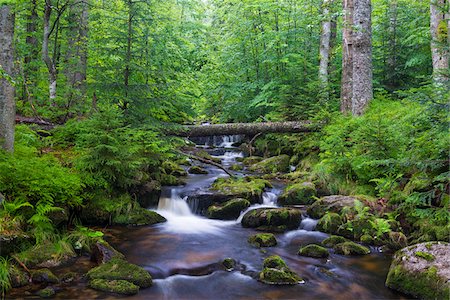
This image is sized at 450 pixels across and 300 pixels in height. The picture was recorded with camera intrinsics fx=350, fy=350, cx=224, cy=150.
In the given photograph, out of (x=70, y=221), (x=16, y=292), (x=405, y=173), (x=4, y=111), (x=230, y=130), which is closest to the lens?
(x=16, y=292)

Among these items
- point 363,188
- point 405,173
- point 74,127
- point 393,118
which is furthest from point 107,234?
point 393,118

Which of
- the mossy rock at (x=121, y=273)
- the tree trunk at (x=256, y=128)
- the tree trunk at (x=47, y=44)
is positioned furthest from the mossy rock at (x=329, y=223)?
the tree trunk at (x=47, y=44)

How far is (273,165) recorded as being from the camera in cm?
1366

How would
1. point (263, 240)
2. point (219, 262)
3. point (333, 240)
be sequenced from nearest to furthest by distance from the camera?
point (219, 262)
point (333, 240)
point (263, 240)

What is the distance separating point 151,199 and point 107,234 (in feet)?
7.53

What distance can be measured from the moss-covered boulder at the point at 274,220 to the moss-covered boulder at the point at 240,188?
133 cm

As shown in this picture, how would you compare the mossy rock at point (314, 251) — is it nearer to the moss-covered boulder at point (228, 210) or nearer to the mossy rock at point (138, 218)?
the moss-covered boulder at point (228, 210)

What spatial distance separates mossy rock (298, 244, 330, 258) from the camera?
657cm

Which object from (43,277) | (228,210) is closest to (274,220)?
(228,210)

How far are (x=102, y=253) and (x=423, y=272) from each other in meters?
5.00

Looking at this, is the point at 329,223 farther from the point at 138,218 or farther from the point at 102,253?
the point at 102,253

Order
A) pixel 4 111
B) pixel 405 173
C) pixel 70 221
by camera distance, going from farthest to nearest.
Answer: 1. pixel 405 173
2. pixel 70 221
3. pixel 4 111

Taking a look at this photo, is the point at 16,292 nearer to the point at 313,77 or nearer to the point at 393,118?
the point at 393,118

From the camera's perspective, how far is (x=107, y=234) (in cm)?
748
